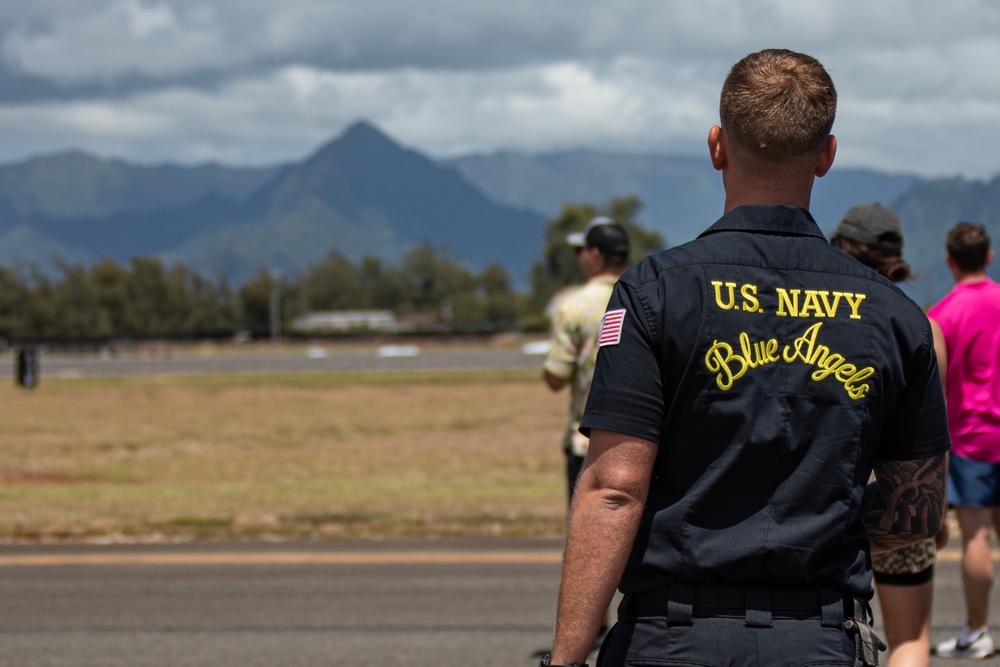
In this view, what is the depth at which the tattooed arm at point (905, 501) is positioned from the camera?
98.9 inches

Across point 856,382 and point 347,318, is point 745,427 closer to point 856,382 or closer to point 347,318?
point 856,382

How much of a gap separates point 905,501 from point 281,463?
1602cm

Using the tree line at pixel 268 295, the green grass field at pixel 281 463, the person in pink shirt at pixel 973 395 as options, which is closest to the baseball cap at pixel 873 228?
the person in pink shirt at pixel 973 395

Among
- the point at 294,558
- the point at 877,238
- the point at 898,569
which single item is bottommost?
the point at 294,558

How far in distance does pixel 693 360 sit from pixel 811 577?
0.47 meters

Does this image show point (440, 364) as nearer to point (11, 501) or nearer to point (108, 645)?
point (11, 501)

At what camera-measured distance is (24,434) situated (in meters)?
23.5

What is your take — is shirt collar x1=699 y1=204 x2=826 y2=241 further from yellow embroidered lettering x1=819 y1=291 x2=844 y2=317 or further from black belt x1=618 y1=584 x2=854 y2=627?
black belt x1=618 y1=584 x2=854 y2=627

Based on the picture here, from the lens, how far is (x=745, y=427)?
2.25m

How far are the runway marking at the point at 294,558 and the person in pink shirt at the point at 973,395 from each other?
345 cm

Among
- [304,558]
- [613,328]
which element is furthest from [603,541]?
[304,558]

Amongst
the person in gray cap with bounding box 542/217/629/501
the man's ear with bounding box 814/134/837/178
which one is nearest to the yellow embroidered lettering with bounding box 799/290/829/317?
the man's ear with bounding box 814/134/837/178

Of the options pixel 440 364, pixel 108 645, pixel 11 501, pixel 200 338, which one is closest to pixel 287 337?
pixel 200 338

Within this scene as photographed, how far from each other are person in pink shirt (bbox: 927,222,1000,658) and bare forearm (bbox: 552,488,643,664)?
364 centimetres
